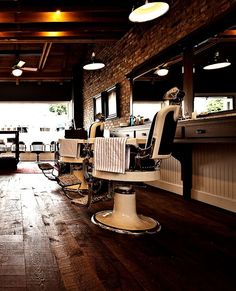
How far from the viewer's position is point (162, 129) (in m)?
2.11

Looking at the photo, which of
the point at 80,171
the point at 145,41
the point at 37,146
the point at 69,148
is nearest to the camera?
the point at 69,148

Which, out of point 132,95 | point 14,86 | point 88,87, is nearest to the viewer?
point 132,95

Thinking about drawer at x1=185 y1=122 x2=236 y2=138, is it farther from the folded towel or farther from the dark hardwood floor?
the folded towel

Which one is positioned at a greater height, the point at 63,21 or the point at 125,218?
the point at 63,21

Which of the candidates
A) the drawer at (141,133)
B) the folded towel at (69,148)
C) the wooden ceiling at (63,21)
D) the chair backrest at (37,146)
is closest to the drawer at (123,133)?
the drawer at (141,133)

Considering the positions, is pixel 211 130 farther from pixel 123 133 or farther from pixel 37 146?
pixel 37 146

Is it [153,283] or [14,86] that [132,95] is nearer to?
[153,283]

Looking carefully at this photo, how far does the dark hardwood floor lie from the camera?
1.45 meters

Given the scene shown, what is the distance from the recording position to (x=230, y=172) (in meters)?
2.84

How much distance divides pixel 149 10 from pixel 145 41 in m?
1.76

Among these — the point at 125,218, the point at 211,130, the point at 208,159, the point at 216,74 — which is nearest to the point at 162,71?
the point at 216,74

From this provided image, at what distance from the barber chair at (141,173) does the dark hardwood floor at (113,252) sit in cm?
13

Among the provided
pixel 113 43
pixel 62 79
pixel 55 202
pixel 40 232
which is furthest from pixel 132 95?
pixel 62 79

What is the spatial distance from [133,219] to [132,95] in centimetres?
318
